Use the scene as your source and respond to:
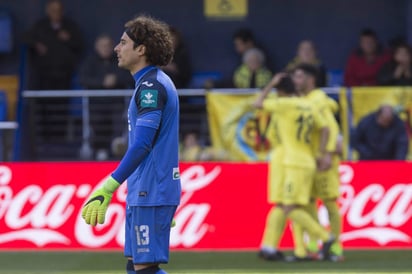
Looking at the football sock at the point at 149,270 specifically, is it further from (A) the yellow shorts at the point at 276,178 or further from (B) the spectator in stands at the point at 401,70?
(B) the spectator in stands at the point at 401,70

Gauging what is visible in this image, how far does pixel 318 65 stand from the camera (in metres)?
16.3

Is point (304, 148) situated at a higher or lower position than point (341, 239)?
higher

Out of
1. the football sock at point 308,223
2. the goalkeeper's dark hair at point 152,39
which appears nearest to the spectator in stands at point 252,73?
the football sock at point 308,223

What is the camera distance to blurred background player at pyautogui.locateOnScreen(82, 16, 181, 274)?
737cm

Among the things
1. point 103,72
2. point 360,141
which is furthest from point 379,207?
point 103,72

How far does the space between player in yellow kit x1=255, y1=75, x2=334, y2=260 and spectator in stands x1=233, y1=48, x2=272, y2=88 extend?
3402mm

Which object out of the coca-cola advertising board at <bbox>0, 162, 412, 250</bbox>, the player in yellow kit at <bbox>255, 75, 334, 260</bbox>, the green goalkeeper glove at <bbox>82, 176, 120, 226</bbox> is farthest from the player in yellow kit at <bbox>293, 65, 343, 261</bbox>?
the green goalkeeper glove at <bbox>82, 176, 120, 226</bbox>

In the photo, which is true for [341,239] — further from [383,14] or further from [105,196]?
[105,196]

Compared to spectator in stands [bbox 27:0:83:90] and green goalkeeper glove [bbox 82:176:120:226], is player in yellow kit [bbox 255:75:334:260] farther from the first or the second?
green goalkeeper glove [bbox 82:176:120:226]

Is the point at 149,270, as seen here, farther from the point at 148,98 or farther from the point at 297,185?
the point at 297,185

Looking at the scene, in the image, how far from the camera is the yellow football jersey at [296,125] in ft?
42.3

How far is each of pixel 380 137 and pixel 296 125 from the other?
2.66m

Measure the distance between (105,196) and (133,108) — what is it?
57 centimetres

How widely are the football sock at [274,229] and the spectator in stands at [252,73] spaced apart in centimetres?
363
